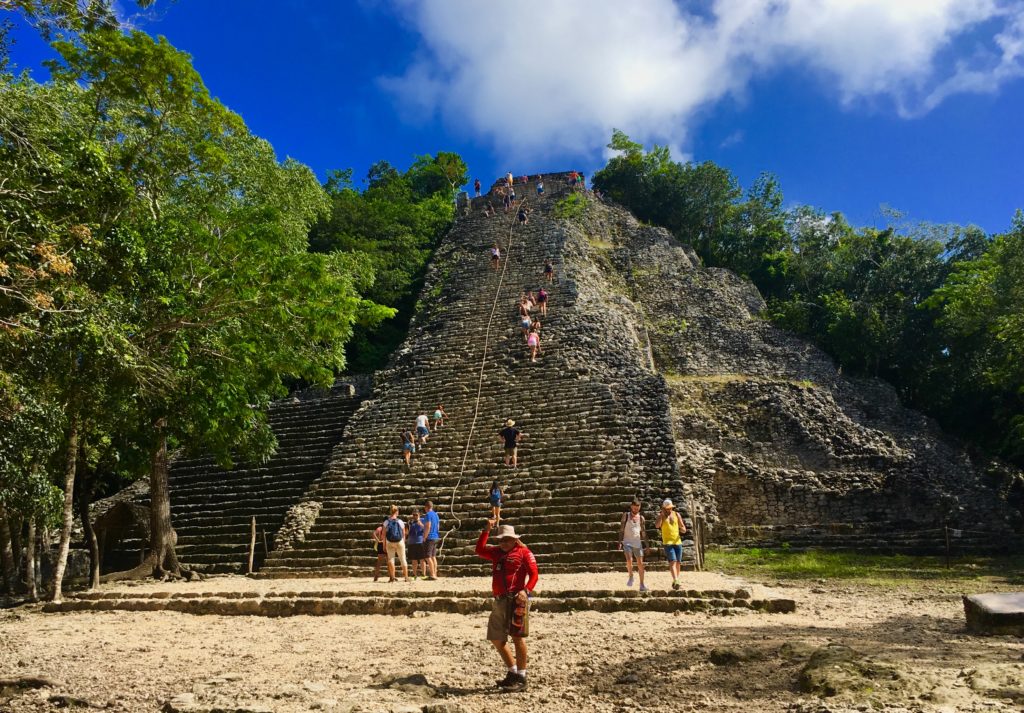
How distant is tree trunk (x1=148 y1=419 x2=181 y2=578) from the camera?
39.5 ft

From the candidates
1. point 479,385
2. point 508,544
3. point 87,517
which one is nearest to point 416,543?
point 508,544

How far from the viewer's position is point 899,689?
3850mm

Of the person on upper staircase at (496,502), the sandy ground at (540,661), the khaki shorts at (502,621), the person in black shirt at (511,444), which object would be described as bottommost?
the sandy ground at (540,661)

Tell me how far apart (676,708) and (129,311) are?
27.4ft

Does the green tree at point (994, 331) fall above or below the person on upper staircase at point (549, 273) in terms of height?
below

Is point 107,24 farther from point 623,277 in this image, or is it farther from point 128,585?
point 623,277

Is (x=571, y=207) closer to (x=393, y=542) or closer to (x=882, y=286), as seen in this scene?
(x=882, y=286)

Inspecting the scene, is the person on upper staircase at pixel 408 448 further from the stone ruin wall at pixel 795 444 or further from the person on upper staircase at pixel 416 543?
the stone ruin wall at pixel 795 444

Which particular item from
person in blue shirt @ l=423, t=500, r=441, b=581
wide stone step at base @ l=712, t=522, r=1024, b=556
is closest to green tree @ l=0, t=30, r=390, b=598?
person in blue shirt @ l=423, t=500, r=441, b=581

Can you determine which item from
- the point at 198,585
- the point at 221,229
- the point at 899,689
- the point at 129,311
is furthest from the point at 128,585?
the point at 899,689

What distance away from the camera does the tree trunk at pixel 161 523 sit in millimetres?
12047

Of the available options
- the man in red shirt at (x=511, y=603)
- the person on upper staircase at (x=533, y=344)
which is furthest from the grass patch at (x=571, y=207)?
the man in red shirt at (x=511, y=603)

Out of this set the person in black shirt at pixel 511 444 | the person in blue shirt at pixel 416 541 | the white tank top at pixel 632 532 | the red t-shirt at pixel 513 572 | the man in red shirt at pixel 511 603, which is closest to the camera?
the man in red shirt at pixel 511 603

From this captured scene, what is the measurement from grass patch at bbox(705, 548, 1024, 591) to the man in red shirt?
21.1 ft
